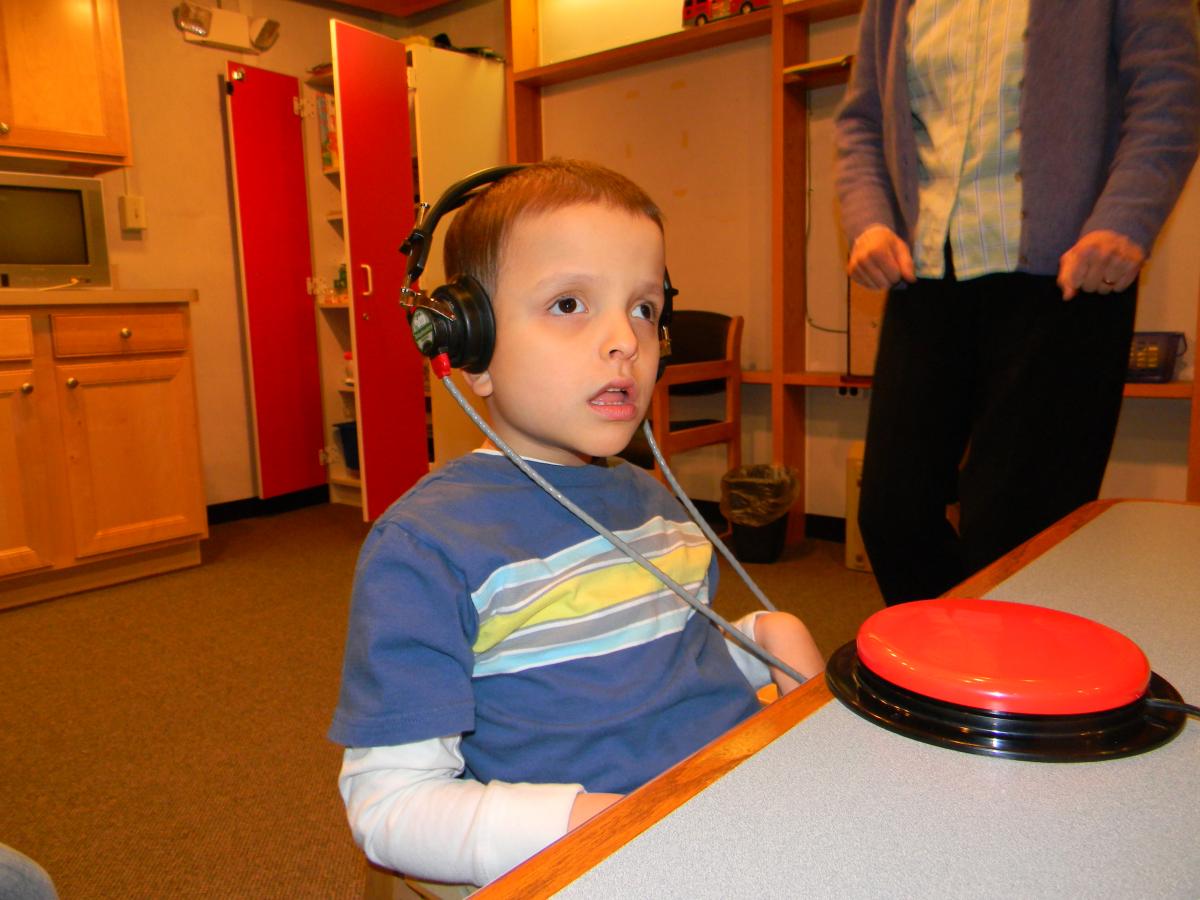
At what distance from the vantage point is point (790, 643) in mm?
778

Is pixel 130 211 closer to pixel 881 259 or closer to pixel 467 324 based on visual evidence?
pixel 881 259

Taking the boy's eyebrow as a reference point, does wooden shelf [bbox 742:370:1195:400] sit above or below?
below

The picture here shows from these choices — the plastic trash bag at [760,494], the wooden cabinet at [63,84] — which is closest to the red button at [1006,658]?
the plastic trash bag at [760,494]

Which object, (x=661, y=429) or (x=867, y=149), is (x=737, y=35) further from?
(x=867, y=149)

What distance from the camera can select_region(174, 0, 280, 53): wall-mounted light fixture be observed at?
3.65 m

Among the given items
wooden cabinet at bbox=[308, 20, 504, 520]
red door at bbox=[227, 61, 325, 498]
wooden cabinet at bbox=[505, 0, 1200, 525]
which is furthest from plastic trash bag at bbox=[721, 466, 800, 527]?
red door at bbox=[227, 61, 325, 498]

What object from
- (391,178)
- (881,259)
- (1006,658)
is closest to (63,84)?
(391,178)

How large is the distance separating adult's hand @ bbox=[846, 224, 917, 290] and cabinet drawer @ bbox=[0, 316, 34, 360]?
2477mm

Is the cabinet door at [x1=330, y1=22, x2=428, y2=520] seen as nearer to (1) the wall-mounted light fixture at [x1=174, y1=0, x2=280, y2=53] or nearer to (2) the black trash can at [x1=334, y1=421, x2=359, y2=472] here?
(2) the black trash can at [x1=334, y1=421, x2=359, y2=472]

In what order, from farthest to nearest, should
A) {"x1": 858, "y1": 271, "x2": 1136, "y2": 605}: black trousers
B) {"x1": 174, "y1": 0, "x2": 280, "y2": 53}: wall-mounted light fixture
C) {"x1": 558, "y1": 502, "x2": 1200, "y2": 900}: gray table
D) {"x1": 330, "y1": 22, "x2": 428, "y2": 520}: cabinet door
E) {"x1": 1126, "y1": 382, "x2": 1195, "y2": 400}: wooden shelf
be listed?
{"x1": 174, "y1": 0, "x2": 280, "y2": 53}: wall-mounted light fixture < {"x1": 330, "y1": 22, "x2": 428, "y2": 520}: cabinet door < {"x1": 1126, "y1": 382, "x2": 1195, "y2": 400}: wooden shelf < {"x1": 858, "y1": 271, "x2": 1136, "y2": 605}: black trousers < {"x1": 558, "y1": 502, "x2": 1200, "y2": 900}: gray table

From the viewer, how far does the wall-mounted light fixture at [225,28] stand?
12.0ft

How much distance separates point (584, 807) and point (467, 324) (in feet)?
1.18

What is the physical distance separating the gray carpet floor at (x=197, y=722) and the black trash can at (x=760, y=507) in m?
0.08

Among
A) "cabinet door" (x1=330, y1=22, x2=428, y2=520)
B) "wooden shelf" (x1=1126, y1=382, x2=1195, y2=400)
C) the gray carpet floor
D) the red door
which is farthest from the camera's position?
the red door
